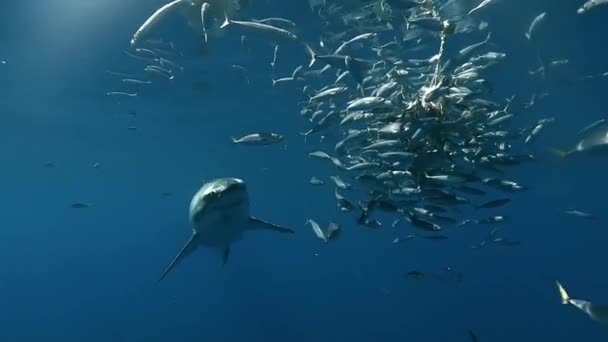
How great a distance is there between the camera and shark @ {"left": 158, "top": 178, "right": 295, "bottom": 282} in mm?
7301

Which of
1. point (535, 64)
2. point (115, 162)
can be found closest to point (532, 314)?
point (535, 64)

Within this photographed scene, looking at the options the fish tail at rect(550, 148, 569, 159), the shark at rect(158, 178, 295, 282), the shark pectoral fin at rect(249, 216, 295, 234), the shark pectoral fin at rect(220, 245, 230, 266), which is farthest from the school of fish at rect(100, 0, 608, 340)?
the shark pectoral fin at rect(220, 245, 230, 266)

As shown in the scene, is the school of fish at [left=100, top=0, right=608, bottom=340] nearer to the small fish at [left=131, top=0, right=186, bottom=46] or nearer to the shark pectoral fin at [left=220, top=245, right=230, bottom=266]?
the small fish at [left=131, top=0, right=186, bottom=46]

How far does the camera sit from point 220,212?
759cm

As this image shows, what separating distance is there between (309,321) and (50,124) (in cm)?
2319

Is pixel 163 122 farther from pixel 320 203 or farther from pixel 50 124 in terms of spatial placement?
pixel 320 203

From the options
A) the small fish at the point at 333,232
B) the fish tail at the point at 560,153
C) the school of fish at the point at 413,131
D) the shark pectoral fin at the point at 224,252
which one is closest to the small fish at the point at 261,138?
the school of fish at the point at 413,131

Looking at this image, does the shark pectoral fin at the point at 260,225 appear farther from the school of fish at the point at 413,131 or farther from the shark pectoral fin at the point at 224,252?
the shark pectoral fin at the point at 224,252

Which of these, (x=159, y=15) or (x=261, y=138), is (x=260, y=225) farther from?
(x=159, y=15)

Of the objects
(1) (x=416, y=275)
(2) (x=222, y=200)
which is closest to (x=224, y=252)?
(2) (x=222, y=200)

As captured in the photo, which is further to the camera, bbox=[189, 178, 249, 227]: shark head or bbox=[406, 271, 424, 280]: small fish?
bbox=[406, 271, 424, 280]: small fish

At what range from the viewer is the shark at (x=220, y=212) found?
24.0ft

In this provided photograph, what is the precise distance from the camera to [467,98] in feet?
25.3

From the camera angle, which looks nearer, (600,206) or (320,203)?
(320,203)
